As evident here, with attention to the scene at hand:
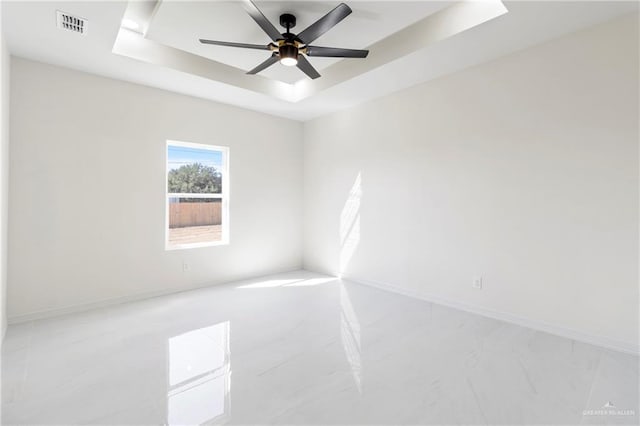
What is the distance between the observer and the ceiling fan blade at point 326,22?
2088 millimetres

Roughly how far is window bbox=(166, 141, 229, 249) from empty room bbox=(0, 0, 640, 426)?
1.1 inches

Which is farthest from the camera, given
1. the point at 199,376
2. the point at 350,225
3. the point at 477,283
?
the point at 350,225

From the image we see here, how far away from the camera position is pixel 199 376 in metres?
2.19

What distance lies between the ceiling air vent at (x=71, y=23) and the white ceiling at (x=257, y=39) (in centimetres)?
5

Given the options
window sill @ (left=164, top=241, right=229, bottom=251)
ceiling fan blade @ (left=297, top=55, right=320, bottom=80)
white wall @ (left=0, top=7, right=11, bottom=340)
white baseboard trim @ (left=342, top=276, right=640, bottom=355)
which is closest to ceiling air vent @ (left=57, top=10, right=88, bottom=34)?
white wall @ (left=0, top=7, right=11, bottom=340)

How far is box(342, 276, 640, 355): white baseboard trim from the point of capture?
254 cm

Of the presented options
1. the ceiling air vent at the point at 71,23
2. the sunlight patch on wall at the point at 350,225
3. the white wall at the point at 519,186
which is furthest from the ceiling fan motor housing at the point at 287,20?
the sunlight patch on wall at the point at 350,225

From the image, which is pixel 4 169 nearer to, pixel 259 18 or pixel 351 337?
pixel 259 18

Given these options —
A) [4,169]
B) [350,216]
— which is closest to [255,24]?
[4,169]

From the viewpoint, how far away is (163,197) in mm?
3977

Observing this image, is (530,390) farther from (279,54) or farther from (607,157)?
(279,54)

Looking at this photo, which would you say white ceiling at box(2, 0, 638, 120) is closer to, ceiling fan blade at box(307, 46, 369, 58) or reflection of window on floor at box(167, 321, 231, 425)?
ceiling fan blade at box(307, 46, 369, 58)

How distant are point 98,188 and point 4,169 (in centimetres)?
79

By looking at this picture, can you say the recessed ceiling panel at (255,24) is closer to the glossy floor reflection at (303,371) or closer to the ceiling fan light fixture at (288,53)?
the ceiling fan light fixture at (288,53)
